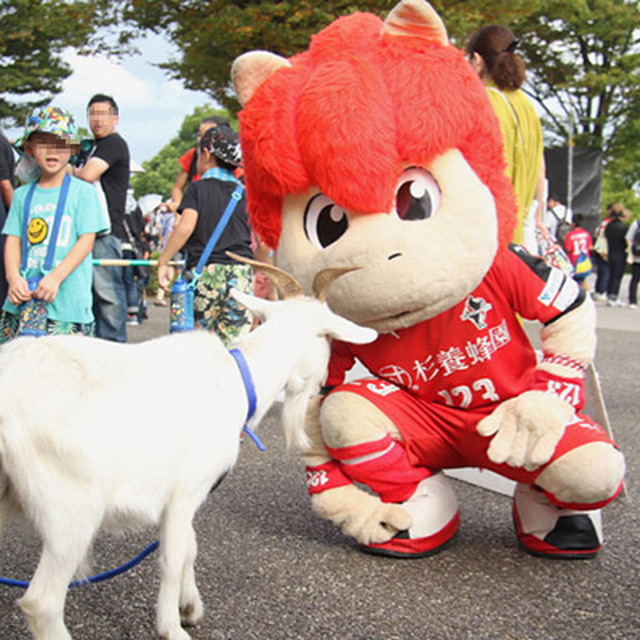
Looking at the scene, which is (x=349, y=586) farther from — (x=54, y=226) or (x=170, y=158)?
(x=170, y=158)

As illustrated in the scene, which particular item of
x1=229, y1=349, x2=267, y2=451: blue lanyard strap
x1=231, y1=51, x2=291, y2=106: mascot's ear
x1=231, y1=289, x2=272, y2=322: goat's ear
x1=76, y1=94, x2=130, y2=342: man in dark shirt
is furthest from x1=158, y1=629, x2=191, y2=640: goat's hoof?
x1=76, y1=94, x2=130, y2=342: man in dark shirt

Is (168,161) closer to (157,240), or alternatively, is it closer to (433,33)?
(157,240)

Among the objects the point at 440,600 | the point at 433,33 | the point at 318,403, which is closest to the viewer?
the point at 440,600

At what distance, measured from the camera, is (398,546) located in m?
3.18

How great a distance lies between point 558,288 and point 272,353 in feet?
3.86

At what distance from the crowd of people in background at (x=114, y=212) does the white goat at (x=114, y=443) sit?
4.41ft

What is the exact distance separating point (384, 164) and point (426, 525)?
127cm

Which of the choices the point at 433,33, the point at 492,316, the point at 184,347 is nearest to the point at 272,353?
the point at 184,347

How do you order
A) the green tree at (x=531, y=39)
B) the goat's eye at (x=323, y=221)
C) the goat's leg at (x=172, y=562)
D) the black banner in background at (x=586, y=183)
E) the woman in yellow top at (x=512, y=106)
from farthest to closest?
the black banner in background at (x=586, y=183), the green tree at (x=531, y=39), the woman in yellow top at (x=512, y=106), the goat's eye at (x=323, y=221), the goat's leg at (x=172, y=562)

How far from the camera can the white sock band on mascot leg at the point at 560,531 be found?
10.4ft

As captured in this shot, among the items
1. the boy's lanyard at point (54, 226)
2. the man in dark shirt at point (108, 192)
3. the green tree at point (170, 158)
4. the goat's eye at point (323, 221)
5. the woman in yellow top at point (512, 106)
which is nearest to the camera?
the goat's eye at point (323, 221)

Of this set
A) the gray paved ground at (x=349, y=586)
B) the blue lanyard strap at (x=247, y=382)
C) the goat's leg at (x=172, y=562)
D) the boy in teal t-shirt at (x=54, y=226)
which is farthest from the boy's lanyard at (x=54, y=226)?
the goat's leg at (x=172, y=562)

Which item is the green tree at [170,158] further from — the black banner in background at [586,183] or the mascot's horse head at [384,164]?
the mascot's horse head at [384,164]

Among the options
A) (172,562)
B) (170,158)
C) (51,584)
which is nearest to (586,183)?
(172,562)
